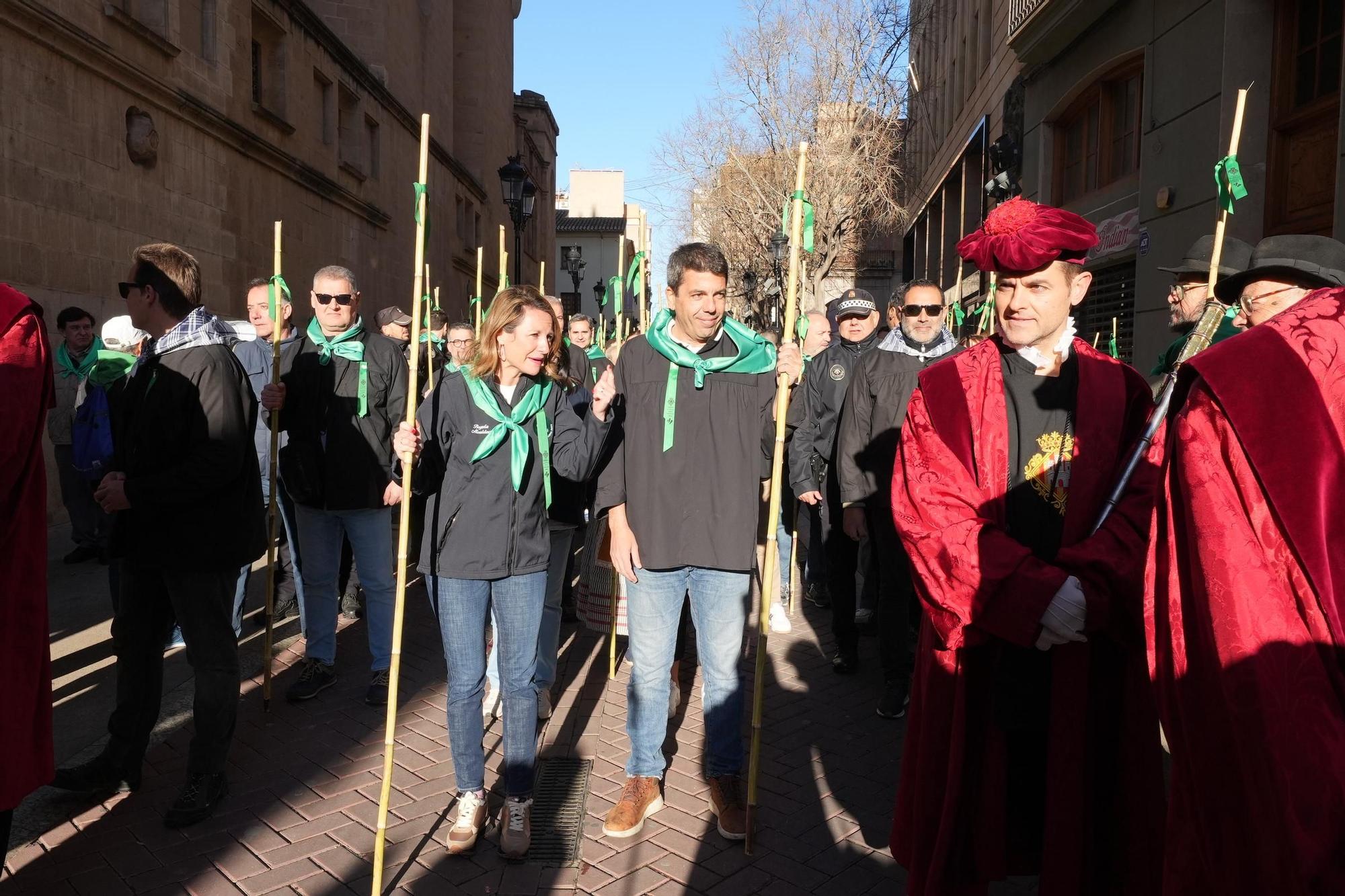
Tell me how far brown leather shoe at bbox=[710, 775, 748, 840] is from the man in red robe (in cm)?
101

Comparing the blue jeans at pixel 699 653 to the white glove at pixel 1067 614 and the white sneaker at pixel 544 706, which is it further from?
the white glove at pixel 1067 614

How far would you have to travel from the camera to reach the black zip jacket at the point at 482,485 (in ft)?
12.4

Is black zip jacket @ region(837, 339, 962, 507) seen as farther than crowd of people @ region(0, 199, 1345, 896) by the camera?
Yes

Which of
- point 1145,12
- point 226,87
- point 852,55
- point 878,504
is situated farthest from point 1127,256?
point 852,55

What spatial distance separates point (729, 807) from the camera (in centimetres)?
392

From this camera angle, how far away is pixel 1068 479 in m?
2.82

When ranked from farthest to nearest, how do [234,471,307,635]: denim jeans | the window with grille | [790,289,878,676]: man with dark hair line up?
the window with grille
[790,289,878,676]: man with dark hair
[234,471,307,635]: denim jeans

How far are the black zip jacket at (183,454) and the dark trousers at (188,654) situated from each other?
3.7 inches

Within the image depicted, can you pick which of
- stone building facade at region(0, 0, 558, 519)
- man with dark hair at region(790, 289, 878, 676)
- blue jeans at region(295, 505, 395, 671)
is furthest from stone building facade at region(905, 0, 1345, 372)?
stone building facade at region(0, 0, 558, 519)

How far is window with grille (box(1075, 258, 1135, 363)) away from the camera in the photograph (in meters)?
13.3

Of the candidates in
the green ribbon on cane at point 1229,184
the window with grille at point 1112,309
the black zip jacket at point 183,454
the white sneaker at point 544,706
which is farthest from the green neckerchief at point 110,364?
the window with grille at point 1112,309

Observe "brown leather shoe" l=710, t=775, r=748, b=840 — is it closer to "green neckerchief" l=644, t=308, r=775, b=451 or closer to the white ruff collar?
"green neckerchief" l=644, t=308, r=775, b=451

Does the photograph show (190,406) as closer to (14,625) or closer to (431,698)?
(14,625)

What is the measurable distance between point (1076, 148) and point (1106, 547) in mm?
15424
